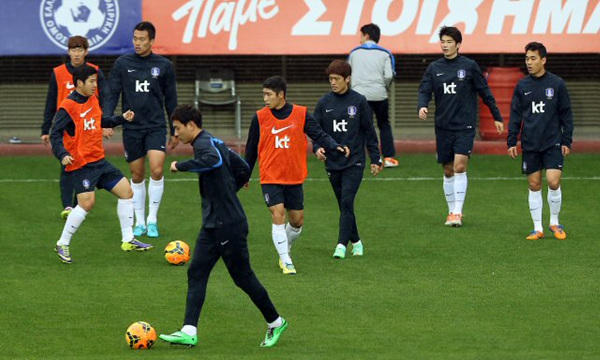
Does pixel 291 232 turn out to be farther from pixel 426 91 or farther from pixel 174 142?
pixel 426 91

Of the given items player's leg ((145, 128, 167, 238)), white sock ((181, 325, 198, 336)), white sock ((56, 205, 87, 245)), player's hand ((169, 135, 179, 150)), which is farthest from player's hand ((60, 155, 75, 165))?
white sock ((181, 325, 198, 336))

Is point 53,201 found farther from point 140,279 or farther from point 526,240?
point 526,240

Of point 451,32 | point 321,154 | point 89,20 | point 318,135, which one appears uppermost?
point 451,32

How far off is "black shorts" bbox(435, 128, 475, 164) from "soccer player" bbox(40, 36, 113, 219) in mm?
4217

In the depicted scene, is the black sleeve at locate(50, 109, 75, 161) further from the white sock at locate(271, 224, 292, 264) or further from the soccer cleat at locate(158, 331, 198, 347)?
the soccer cleat at locate(158, 331, 198, 347)

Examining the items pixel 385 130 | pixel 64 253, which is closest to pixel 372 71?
pixel 385 130

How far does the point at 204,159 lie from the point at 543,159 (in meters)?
6.05

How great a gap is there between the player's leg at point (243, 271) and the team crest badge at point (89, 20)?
1222cm

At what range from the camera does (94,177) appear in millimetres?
13578

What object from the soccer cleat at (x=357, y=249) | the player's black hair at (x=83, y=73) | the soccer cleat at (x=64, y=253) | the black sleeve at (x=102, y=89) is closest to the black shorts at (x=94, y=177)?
the soccer cleat at (x=64, y=253)

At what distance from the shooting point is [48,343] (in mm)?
10055

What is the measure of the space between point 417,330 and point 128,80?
6.03 m

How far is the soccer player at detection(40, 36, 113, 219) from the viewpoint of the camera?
50.0ft

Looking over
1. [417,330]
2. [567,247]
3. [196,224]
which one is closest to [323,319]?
[417,330]
